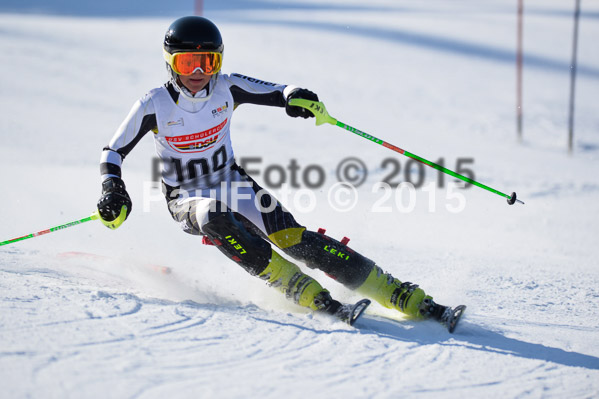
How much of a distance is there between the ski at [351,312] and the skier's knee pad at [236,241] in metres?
0.49

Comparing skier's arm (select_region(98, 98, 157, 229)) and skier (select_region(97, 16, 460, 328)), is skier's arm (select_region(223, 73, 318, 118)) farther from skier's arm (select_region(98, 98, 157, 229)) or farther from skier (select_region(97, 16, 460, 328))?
skier's arm (select_region(98, 98, 157, 229))

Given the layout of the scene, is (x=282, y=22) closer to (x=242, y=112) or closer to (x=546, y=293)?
(x=242, y=112)

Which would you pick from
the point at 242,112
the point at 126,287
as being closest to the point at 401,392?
the point at 126,287

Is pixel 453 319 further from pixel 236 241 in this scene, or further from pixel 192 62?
pixel 192 62

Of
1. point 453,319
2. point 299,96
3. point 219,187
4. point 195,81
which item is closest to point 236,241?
point 219,187

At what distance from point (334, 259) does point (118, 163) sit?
4.46 ft

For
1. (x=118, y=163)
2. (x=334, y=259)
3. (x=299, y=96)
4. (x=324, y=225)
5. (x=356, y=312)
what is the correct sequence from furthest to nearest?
(x=324, y=225)
(x=299, y=96)
(x=334, y=259)
(x=118, y=163)
(x=356, y=312)

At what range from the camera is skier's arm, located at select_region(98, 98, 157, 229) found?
329 cm

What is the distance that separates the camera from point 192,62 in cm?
359

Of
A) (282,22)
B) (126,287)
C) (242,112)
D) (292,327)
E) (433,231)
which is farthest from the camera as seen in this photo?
(282,22)

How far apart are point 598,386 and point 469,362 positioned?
555mm

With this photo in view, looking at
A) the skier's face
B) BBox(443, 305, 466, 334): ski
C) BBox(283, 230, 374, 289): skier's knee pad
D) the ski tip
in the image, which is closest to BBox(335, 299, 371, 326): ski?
the ski tip

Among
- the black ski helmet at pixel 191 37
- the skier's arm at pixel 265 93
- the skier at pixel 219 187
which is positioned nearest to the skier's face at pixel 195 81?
the skier at pixel 219 187

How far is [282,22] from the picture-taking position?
1614 centimetres
